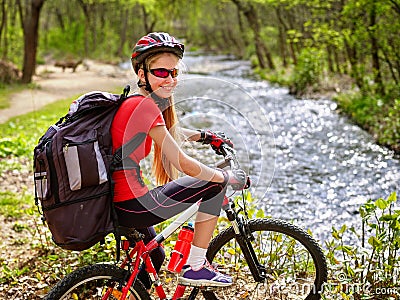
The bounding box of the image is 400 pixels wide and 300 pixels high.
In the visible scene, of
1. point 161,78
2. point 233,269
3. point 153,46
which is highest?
point 153,46

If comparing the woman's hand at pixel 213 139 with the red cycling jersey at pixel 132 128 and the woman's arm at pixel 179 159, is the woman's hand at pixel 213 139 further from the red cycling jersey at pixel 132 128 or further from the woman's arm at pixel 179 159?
the red cycling jersey at pixel 132 128

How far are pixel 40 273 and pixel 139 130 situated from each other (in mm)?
2135

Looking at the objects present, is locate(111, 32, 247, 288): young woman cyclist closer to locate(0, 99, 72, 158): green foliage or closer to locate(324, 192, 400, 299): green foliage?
locate(324, 192, 400, 299): green foliage

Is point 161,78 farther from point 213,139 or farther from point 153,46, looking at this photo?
point 213,139

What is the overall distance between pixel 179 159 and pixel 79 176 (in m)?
0.52

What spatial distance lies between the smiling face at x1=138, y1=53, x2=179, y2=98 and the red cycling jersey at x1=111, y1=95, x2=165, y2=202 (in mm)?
156

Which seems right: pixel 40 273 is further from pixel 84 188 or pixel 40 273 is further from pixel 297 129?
pixel 297 129

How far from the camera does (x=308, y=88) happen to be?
57.4 feet

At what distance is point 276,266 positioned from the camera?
3885 mm

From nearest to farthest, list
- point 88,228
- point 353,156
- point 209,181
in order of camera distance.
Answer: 1. point 88,228
2. point 209,181
3. point 353,156

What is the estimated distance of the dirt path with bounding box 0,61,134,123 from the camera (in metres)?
14.8

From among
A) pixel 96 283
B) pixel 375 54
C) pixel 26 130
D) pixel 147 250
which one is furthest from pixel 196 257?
pixel 375 54

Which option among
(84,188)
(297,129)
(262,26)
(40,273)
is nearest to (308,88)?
(297,129)

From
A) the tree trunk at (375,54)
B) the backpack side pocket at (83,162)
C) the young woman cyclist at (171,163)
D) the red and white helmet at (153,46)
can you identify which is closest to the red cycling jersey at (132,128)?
the young woman cyclist at (171,163)
